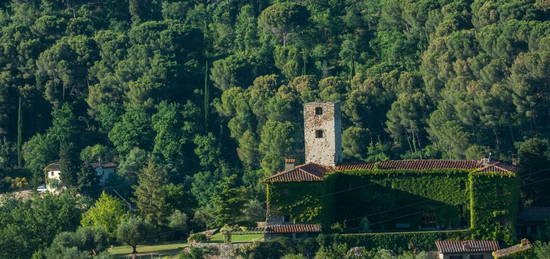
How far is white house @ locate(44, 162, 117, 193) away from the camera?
369 feet

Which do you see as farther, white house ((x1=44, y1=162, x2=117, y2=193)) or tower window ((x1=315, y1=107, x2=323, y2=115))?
white house ((x1=44, y1=162, x2=117, y2=193))

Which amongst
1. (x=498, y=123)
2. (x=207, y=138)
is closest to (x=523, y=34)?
(x=498, y=123)

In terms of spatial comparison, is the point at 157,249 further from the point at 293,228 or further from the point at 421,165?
the point at 421,165

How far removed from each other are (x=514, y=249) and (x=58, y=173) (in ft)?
129

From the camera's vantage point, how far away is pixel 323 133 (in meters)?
89.8

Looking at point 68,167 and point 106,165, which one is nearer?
point 68,167

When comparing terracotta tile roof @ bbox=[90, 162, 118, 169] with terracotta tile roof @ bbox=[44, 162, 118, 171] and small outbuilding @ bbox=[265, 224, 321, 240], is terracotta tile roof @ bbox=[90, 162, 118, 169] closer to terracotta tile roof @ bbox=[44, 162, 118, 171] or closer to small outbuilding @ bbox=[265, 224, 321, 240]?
terracotta tile roof @ bbox=[44, 162, 118, 171]

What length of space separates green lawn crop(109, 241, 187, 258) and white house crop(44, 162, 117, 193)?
20.7 meters

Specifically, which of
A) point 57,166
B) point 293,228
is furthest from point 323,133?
point 57,166

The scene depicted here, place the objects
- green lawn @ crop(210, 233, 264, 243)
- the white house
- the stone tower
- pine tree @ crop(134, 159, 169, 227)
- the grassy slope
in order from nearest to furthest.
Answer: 1. green lawn @ crop(210, 233, 264, 243)
2. the grassy slope
3. the stone tower
4. pine tree @ crop(134, 159, 169, 227)
5. the white house

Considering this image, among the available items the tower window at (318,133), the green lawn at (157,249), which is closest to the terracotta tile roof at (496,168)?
the tower window at (318,133)

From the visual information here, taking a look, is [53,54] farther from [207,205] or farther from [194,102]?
[207,205]

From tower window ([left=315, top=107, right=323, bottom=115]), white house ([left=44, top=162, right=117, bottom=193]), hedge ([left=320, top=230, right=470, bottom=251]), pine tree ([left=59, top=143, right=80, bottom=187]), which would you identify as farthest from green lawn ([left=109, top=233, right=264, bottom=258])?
white house ([left=44, top=162, right=117, bottom=193])

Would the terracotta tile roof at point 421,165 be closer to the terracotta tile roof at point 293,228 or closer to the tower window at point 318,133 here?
the tower window at point 318,133
